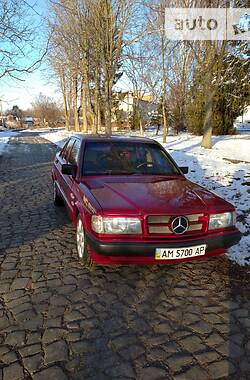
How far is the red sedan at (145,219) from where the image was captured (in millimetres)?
3320

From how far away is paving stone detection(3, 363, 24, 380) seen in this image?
90.0 inches

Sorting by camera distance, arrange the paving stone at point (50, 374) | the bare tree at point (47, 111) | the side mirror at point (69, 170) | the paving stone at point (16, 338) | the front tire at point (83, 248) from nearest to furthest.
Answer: the paving stone at point (50, 374) < the paving stone at point (16, 338) < the front tire at point (83, 248) < the side mirror at point (69, 170) < the bare tree at point (47, 111)

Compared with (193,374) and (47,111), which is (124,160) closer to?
(193,374)

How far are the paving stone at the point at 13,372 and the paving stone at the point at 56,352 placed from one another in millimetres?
192

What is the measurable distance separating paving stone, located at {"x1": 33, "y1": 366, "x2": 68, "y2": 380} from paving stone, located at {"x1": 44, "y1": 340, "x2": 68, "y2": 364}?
0.29 ft

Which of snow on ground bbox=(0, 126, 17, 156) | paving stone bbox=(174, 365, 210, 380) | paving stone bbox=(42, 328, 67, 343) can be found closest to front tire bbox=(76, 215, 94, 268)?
paving stone bbox=(42, 328, 67, 343)

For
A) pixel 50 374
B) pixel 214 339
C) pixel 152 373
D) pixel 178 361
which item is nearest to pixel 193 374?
pixel 178 361

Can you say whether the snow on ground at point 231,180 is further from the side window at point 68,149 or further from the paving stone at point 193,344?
the side window at point 68,149

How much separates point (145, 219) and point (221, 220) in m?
0.94

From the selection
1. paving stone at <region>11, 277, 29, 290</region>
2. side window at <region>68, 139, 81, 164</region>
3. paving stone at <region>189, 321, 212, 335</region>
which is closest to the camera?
paving stone at <region>189, 321, 212, 335</region>

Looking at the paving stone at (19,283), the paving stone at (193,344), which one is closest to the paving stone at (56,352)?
the paving stone at (193,344)

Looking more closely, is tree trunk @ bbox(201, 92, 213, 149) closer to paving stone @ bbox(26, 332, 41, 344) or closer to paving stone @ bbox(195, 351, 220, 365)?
paving stone @ bbox(195, 351, 220, 365)

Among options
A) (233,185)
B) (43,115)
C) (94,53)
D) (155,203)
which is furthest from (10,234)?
(43,115)

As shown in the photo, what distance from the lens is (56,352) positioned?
2.53 m
